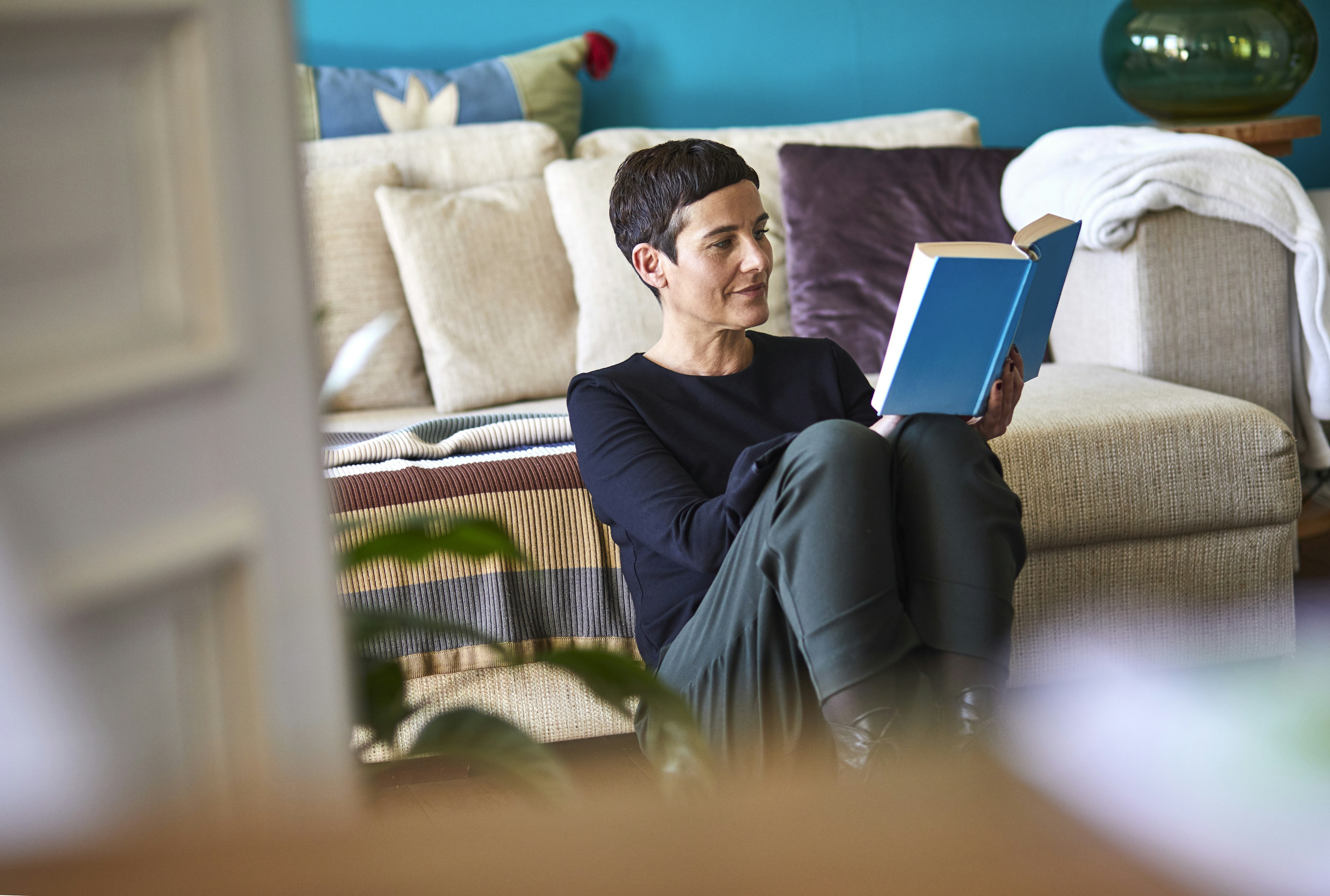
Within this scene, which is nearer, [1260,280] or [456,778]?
[456,778]

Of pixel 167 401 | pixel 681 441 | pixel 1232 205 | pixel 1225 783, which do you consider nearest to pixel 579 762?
pixel 681 441

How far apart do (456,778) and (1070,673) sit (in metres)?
0.90

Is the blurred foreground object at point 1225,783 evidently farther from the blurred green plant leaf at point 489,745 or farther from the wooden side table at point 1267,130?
the wooden side table at point 1267,130

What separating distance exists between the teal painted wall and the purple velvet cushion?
1.76 ft

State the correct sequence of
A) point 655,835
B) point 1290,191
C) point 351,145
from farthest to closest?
point 351,145
point 1290,191
point 655,835

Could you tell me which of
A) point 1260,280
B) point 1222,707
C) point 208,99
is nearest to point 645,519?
point 208,99

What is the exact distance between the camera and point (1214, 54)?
2.48 m

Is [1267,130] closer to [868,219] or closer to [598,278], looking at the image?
[868,219]

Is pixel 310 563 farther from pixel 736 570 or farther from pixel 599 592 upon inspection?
pixel 599 592

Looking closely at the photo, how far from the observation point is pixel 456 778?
1.67m

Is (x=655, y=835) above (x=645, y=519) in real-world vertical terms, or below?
above

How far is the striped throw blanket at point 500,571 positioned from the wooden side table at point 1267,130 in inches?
62.3

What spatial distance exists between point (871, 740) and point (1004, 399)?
1.38 feet

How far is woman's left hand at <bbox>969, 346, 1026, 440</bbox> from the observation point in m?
1.33
